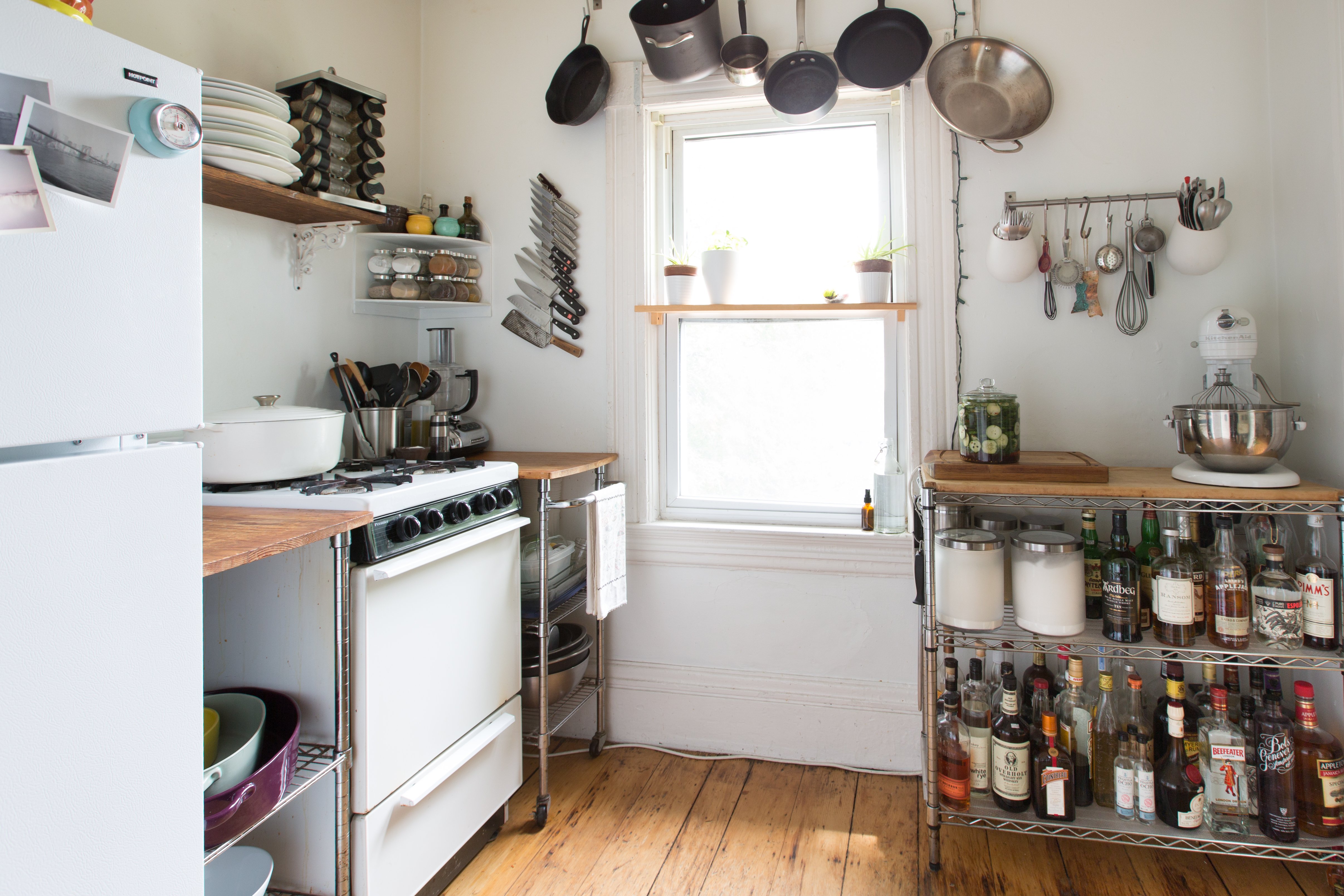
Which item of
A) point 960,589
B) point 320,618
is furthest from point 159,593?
point 960,589

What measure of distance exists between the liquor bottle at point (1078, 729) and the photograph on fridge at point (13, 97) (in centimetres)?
213

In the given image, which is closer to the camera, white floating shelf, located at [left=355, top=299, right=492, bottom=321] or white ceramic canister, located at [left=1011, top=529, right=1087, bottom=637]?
white ceramic canister, located at [left=1011, top=529, right=1087, bottom=637]

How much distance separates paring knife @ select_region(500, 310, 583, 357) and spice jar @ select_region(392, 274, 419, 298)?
1.02 ft

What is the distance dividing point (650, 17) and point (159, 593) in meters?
2.08

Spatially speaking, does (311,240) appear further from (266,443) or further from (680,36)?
(680,36)

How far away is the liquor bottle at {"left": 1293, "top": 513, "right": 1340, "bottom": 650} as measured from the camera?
1.70 m

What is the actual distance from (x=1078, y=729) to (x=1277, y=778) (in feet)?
1.31

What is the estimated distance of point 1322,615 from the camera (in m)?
1.70

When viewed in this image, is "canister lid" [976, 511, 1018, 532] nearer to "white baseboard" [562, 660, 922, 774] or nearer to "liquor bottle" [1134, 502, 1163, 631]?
"liquor bottle" [1134, 502, 1163, 631]

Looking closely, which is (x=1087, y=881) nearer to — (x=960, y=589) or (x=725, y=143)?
(x=960, y=589)

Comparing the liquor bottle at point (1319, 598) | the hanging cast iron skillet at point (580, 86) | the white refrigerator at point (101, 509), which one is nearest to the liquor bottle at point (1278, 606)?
the liquor bottle at point (1319, 598)

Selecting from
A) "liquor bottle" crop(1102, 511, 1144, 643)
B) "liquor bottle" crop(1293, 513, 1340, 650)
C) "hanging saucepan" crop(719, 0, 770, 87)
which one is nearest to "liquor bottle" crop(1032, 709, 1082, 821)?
"liquor bottle" crop(1102, 511, 1144, 643)

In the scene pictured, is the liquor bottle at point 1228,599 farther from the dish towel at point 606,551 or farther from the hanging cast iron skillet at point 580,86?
the hanging cast iron skillet at point 580,86

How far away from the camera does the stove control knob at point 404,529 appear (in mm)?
1535
